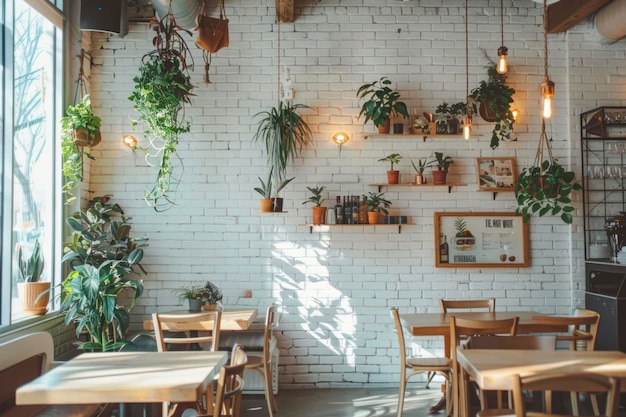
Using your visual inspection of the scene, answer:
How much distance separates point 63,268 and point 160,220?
102cm

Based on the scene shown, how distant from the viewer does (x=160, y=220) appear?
5.88m

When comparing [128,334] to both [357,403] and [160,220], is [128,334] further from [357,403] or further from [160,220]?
[357,403]

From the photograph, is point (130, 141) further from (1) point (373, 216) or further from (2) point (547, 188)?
(2) point (547, 188)

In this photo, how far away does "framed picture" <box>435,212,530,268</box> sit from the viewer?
589 centimetres

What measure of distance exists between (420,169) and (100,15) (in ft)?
11.0

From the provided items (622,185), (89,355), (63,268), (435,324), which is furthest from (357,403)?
(622,185)

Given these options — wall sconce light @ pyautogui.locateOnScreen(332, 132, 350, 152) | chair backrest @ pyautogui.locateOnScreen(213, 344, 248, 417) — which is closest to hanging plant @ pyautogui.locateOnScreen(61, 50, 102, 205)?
wall sconce light @ pyautogui.locateOnScreen(332, 132, 350, 152)

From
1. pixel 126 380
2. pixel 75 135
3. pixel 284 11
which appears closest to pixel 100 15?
pixel 75 135

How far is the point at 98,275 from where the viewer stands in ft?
15.4

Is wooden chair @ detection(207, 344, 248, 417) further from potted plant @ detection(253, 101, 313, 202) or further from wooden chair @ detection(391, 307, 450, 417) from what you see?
potted plant @ detection(253, 101, 313, 202)

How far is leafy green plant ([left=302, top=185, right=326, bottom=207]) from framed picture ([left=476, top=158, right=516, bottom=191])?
1.61 meters

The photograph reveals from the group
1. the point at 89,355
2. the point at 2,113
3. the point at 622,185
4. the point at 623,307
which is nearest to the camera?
the point at 89,355

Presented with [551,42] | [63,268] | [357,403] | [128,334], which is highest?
[551,42]

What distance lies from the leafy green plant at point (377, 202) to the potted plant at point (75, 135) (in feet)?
8.82
